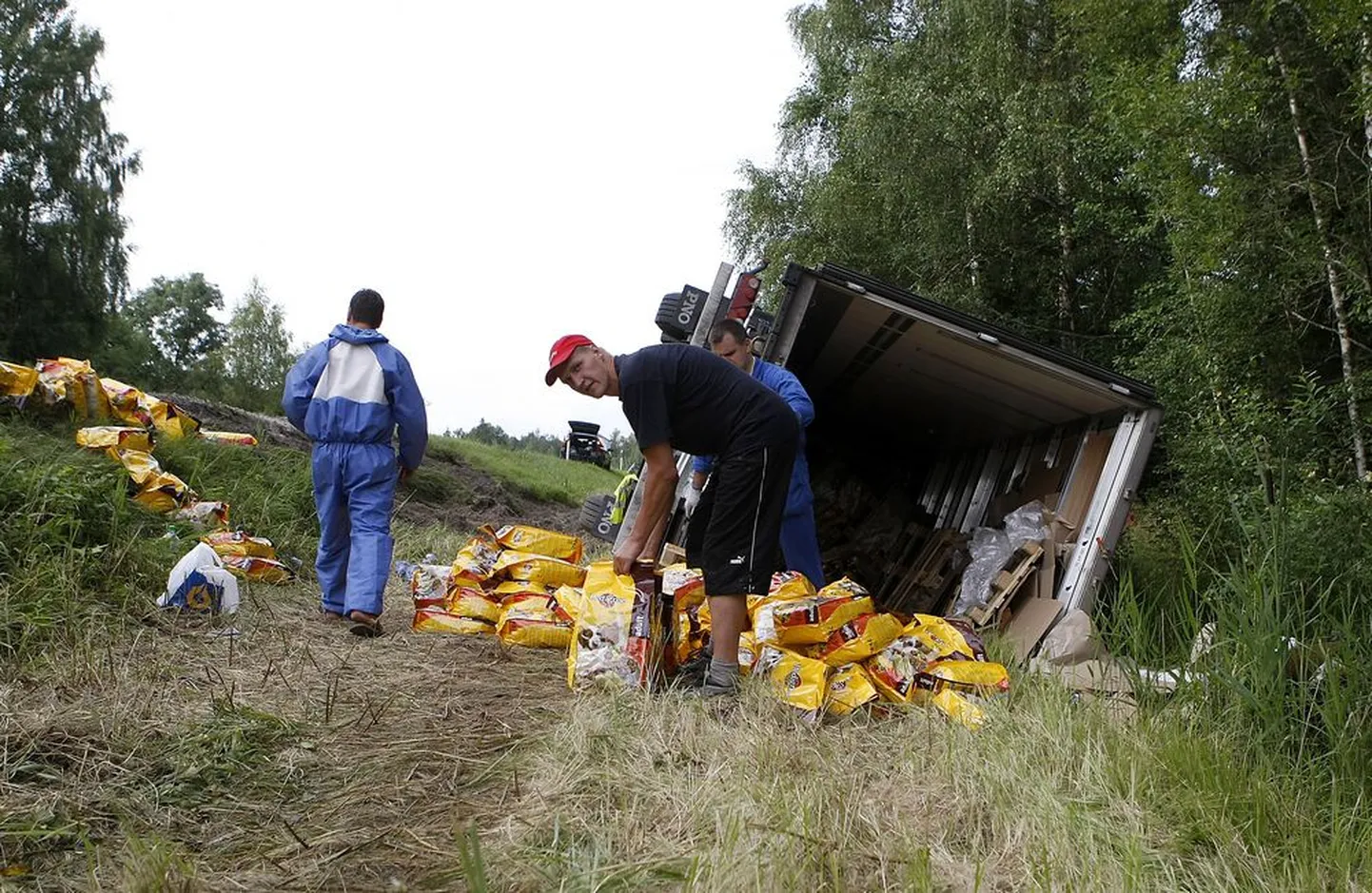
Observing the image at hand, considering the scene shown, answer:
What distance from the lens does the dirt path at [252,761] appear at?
222cm

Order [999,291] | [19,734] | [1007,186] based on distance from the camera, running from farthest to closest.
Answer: [999,291]
[1007,186]
[19,734]

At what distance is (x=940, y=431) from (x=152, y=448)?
294 inches

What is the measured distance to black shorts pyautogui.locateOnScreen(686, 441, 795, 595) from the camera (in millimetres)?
3832

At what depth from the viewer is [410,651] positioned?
182 inches

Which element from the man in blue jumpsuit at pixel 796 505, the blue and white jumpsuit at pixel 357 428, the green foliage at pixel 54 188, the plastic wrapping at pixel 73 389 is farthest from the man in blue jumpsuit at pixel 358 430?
the green foliage at pixel 54 188

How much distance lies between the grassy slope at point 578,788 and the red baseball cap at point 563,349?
4.20ft

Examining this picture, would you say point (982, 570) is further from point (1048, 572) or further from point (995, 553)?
point (1048, 572)

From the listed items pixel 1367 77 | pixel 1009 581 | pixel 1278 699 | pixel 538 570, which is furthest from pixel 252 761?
pixel 1367 77

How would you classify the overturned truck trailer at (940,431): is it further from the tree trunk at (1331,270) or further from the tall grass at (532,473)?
the tall grass at (532,473)

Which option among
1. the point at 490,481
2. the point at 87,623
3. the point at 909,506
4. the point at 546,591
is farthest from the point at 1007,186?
the point at 87,623

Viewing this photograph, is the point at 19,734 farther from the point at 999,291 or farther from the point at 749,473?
the point at 999,291

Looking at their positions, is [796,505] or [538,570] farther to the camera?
[796,505]

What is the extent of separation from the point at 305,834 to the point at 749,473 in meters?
2.07

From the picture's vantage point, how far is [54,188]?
27.0 meters
